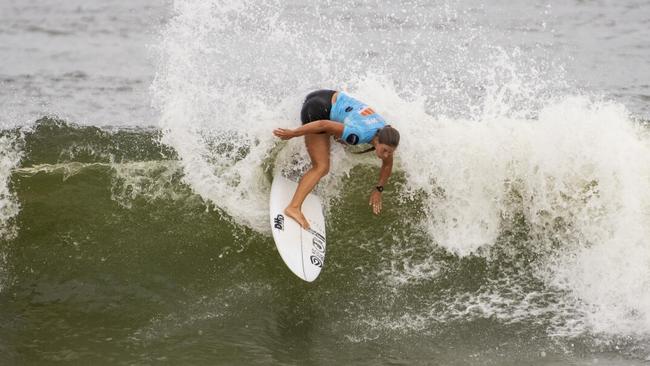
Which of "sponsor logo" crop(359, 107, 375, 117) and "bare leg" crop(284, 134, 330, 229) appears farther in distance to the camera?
"bare leg" crop(284, 134, 330, 229)

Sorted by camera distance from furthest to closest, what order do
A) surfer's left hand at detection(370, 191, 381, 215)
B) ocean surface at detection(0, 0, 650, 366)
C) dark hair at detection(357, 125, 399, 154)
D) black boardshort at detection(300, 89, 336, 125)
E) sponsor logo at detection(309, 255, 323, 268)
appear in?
black boardshort at detection(300, 89, 336, 125)
surfer's left hand at detection(370, 191, 381, 215)
sponsor logo at detection(309, 255, 323, 268)
dark hair at detection(357, 125, 399, 154)
ocean surface at detection(0, 0, 650, 366)

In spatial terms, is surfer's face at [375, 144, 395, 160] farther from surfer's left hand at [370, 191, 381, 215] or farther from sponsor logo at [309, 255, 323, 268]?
sponsor logo at [309, 255, 323, 268]

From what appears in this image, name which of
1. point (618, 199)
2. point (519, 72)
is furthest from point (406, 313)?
point (519, 72)

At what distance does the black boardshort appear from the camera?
744 cm

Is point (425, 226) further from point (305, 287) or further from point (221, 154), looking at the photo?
point (221, 154)

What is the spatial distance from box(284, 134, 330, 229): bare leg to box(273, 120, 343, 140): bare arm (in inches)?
12.9

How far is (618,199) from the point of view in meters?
7.96

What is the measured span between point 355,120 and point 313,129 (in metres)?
0.40

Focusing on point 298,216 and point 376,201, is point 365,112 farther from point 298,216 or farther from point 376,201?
point 298,216

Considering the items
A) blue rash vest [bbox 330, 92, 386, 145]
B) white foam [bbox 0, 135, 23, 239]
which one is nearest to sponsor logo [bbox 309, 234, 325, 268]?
blue rash vest [bbox 330, 92, 386, 145]

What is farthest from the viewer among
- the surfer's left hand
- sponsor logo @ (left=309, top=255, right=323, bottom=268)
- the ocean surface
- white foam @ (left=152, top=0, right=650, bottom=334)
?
white foam @ (left=152, top=0, right=650, bottom=334)

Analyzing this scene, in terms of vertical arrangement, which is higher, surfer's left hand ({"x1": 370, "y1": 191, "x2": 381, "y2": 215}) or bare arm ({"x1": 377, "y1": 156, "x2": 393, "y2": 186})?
bare arm ({"x1": 377, "y1": 156, "x2": 393, "y2": 186})

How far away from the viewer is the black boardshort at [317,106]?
7438 millimetres

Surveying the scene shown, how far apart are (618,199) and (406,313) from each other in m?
2.53
